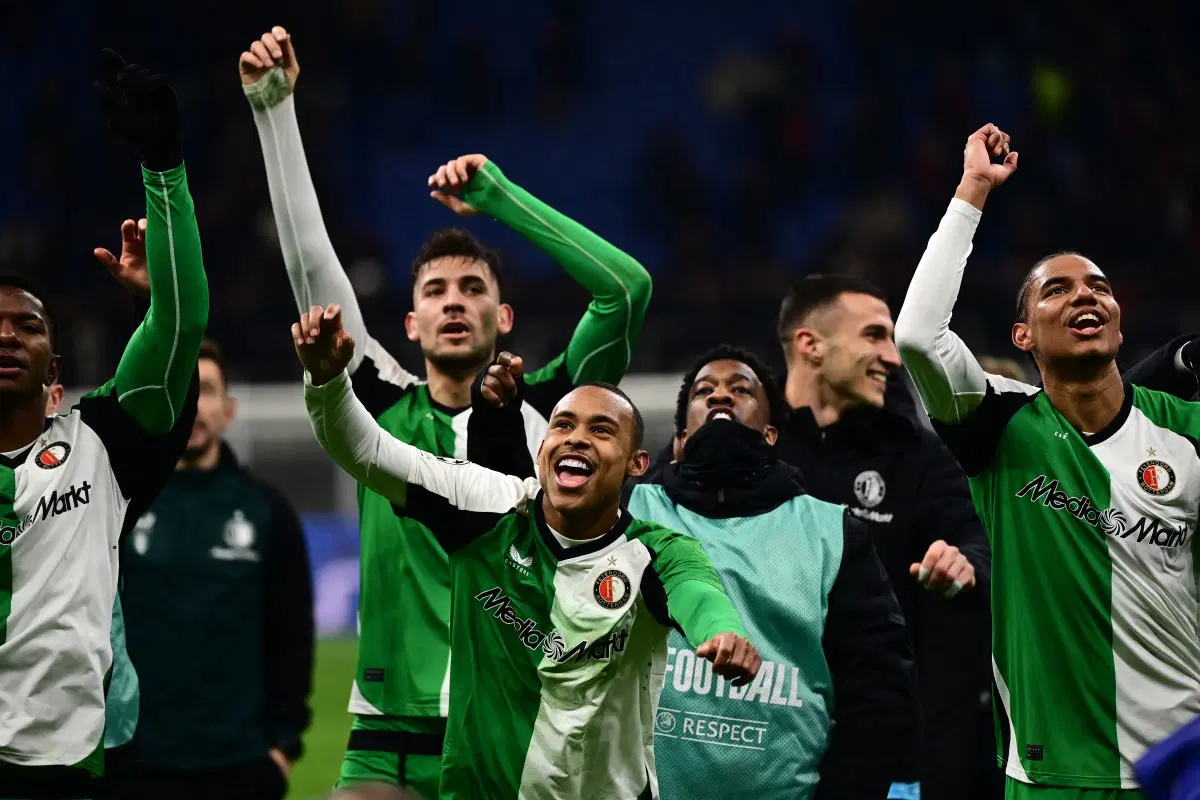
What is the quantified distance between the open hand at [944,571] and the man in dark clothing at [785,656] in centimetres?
11

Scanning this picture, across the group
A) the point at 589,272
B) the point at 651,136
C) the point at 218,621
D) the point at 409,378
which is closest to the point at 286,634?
the point at 218,621

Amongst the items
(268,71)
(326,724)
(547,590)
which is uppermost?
(268,71)

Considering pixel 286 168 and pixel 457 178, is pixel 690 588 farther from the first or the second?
pixel 286 168

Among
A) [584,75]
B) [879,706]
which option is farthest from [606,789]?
[584,75]

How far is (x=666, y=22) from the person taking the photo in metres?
22.4

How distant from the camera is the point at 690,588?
12.4ft

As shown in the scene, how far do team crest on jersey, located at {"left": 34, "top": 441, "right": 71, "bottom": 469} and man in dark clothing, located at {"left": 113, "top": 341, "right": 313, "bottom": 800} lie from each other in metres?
1.99

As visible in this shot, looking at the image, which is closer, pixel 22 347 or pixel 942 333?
pixel 22 347

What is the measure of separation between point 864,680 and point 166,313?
2.07m

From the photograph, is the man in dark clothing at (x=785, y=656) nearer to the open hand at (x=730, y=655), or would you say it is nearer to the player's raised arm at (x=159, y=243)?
the player's raised arm at (x=159, y=243)

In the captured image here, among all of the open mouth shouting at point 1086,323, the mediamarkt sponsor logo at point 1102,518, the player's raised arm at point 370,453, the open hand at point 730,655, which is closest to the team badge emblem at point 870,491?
the mediamarkt sponsor logo at point 1102,518

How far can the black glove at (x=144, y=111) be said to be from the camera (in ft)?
13.4

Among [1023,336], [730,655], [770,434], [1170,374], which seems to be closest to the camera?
[730,655]

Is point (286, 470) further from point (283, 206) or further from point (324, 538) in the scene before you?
point (283, 206)
